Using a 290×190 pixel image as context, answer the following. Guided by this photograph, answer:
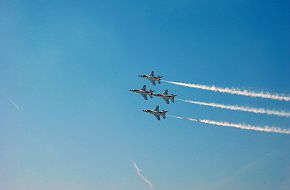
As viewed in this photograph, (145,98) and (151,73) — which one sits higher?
(151,73)

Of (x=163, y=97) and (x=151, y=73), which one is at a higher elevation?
(x=151, y=73)

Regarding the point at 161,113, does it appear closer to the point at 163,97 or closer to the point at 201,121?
the point at 163,97

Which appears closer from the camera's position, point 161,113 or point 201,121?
point 201,121

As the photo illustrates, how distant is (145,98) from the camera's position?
655ft

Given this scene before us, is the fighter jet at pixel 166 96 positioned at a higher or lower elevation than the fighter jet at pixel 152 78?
lower

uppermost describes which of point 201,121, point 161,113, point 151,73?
point 151,73

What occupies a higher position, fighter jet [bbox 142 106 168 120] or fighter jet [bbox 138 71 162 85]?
fighter jet [bbox 138 71 162 85]

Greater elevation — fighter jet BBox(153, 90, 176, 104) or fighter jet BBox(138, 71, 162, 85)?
fighter jet BBox(138, 71, 162, 85)

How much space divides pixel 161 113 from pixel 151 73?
25.7 m

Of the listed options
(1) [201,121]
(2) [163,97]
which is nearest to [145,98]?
(2) [163,97]

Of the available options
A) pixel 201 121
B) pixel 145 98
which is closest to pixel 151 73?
pixel 145 98

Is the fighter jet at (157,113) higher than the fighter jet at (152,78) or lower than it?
lower

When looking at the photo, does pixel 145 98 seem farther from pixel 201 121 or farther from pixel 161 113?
pixel 201 121

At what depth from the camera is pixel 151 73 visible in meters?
199
